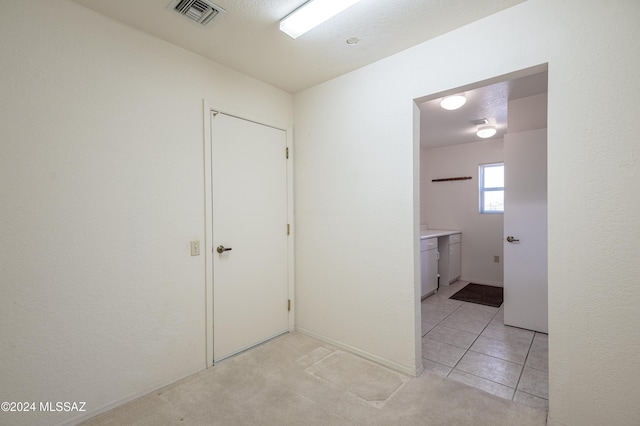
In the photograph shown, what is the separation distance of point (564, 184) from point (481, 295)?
130 inches

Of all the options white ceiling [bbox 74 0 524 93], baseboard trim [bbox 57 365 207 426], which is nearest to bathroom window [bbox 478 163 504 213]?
white ceiling [bbox 74 0 524 93]

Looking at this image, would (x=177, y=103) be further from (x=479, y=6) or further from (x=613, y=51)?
(x=613, y=51)

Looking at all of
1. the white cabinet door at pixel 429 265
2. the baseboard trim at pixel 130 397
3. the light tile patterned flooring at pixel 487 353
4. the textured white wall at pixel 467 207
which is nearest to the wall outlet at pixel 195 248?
the baseboard trim at pixel 130 397

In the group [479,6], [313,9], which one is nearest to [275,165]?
[313,9]

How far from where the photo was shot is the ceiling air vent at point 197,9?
1.72 metres

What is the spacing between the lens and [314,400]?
196 cm

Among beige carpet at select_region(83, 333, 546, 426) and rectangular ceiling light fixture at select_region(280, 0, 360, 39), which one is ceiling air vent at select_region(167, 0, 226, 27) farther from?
beige carpet at select_region(83, 333, 546, 426)

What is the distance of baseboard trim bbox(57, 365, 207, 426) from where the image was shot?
1740 millimetres

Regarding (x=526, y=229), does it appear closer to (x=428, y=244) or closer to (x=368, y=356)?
(x=428, y=244)

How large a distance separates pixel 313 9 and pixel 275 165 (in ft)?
4.81

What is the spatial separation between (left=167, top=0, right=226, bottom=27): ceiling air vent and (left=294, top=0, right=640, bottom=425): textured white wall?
4.14 ft

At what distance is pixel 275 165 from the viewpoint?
2.93m

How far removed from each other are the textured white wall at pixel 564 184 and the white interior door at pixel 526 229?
164cm

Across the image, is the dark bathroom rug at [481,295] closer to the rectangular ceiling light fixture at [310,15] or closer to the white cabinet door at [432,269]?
the white cabinet door at [432,269]
